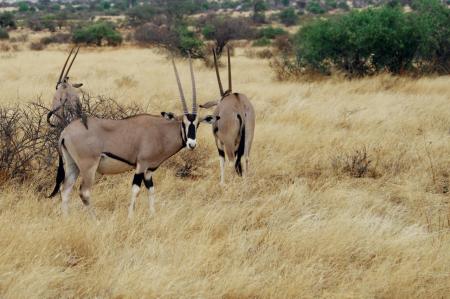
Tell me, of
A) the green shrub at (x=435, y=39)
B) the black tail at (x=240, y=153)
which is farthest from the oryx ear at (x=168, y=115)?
the green shrub at (x=435, y=39)

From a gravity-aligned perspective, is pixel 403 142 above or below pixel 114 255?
below

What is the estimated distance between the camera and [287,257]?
451cm

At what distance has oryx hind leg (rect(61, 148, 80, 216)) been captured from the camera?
5.27m

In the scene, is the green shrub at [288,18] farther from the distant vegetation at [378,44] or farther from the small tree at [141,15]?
the distant vegetation at [378,44]

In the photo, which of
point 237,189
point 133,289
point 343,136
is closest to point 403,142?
point 343,136

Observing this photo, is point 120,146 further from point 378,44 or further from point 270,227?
point 378,44

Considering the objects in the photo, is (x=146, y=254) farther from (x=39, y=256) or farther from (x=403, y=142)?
(x=403, y=142)

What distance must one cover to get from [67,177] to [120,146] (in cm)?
62

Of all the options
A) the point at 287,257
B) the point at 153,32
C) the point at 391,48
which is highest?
the point at 287,257

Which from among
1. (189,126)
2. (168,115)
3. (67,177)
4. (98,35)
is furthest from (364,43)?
(98,35)

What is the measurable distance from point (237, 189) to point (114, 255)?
218 cm

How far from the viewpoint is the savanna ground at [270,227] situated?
3949mm

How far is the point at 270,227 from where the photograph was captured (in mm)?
5098

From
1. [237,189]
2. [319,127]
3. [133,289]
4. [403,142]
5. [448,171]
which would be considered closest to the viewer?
[133,289]
